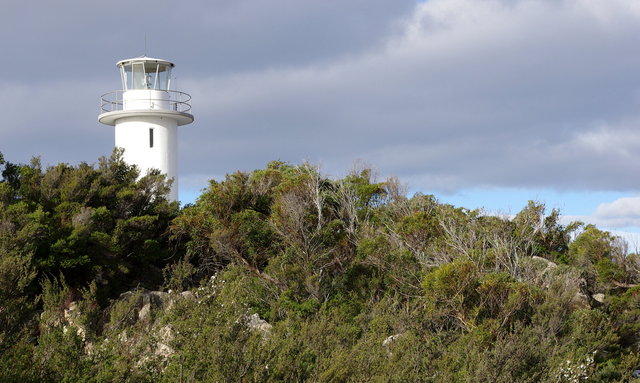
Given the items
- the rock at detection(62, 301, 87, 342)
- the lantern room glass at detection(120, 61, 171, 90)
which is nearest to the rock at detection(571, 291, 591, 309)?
the rock at detection(62, 301, 87, 342)

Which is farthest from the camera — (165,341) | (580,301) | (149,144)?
(149,144)

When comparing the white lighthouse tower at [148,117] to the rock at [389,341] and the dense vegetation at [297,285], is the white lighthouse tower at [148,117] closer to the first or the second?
the dense vegetation at [297,285]

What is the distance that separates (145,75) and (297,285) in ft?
37.8

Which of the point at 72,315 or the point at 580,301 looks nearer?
the point at 72,315

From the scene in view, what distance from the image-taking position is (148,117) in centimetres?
2730

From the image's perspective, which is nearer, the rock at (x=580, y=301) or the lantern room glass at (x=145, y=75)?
the rock at (x=580, y=301)

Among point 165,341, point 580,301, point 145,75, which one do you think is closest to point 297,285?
point 580,301

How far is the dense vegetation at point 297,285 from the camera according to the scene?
11406 mm

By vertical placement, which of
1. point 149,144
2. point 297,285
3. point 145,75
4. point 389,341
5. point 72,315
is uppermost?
point 145,75

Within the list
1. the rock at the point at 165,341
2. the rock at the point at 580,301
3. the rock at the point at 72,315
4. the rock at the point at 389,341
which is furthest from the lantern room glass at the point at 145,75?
the rock at the point at 165,341

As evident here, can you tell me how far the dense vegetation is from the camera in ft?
37.4

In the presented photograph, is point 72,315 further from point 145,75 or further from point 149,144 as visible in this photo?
point 145,75

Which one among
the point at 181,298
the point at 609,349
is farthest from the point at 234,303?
the point at 609,349

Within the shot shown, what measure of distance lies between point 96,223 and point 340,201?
23.0 feet
